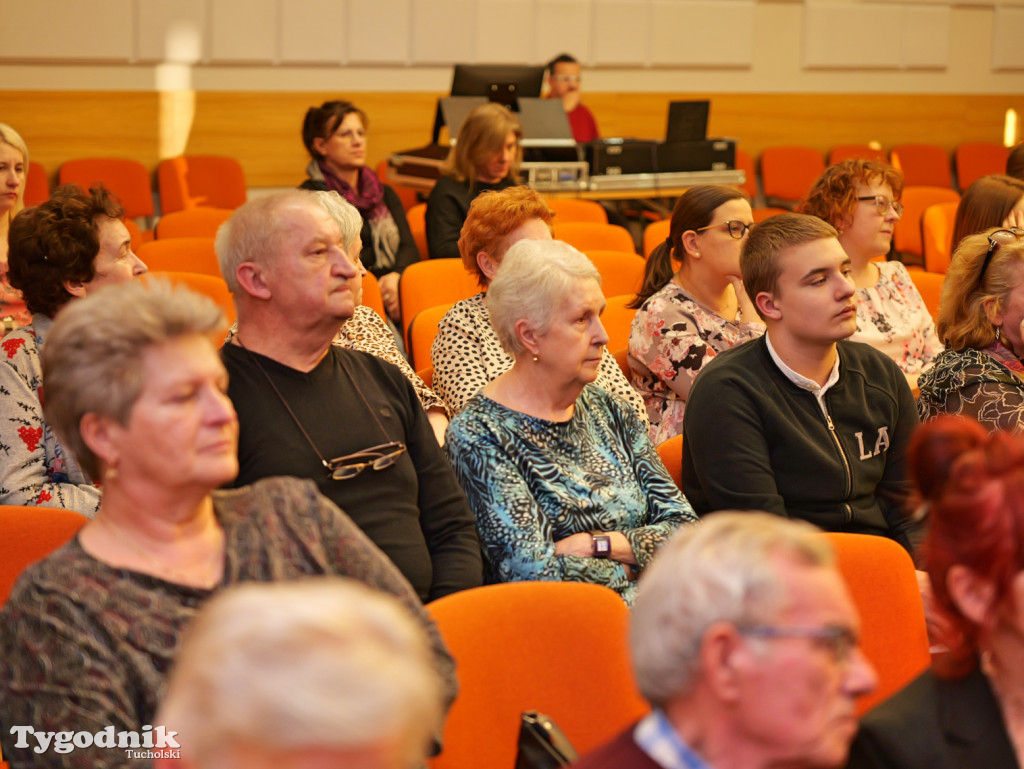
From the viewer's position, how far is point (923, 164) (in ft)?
27.3

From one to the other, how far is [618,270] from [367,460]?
7.40 feet

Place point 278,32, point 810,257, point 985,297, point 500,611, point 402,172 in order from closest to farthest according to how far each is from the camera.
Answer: point 500,611 → point 810,257 → point 985,297 → point 402,172 → point 278,32

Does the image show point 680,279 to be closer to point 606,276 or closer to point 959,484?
point 606,276

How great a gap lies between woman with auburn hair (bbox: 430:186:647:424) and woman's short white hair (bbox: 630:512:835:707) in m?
1.61

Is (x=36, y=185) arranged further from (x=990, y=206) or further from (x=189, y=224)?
(x=990, y=206)

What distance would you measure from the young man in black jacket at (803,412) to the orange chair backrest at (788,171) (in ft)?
17.7

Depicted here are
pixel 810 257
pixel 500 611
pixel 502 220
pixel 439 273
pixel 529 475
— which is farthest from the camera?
pixel 439 273

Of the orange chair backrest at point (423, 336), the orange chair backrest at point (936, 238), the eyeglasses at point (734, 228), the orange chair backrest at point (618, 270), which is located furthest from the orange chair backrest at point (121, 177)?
the orange chair backrest at point (936, 238)

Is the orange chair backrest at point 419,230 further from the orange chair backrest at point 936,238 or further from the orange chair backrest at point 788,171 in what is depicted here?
the orange chair backrest at point 788,171

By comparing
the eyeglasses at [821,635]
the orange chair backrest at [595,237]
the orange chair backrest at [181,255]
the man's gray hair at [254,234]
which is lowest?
the eyeglasses at [821,635]

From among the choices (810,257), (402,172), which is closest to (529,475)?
(810,257)

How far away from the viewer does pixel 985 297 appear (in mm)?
2807

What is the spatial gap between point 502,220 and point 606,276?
99cm

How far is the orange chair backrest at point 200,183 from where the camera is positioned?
642cm
